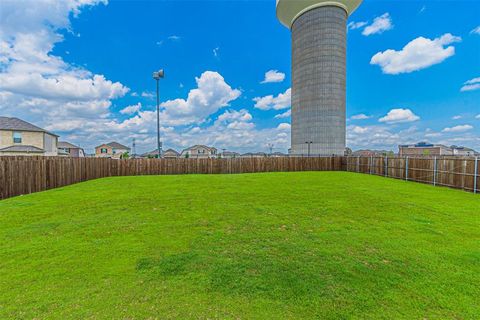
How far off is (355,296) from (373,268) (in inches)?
30.3

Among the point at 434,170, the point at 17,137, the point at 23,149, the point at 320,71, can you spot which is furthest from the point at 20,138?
the point at 320,71

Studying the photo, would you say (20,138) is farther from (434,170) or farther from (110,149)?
(434,170)

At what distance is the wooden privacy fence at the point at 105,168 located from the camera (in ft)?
26.6

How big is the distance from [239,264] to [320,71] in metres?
39.0

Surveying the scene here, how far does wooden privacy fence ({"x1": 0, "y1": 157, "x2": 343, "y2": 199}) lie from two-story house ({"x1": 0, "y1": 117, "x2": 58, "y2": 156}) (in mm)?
13228

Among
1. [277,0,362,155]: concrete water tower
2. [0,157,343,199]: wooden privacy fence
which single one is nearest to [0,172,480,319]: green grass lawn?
[0,157,343,199]: wooden privacy fence

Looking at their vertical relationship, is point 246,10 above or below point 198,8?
above

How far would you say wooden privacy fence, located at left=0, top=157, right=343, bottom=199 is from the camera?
320 inches

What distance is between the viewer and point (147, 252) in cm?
332

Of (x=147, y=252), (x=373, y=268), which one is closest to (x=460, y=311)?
(x=373, y=268)

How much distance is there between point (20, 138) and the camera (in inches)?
874

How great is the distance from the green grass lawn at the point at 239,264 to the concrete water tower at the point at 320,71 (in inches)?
1311

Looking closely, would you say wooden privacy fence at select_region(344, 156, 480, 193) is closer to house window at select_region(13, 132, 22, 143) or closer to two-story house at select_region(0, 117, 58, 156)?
two-story house at select_region(0, 117, 58, 156)

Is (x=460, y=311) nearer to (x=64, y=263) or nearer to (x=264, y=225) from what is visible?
(x=264, y=225)
